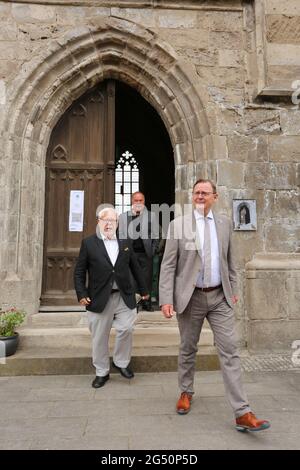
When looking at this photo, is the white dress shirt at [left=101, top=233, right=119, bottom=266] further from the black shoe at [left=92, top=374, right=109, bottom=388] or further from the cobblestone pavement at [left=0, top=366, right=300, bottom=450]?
the cobblestone pavement at [left=0, top=366, right=300, bottom=450]

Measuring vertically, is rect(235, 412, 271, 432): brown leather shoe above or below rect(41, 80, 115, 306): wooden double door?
below

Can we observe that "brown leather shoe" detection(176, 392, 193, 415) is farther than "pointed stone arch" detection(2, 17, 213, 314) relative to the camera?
No

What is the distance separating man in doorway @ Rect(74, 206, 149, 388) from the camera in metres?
3.38

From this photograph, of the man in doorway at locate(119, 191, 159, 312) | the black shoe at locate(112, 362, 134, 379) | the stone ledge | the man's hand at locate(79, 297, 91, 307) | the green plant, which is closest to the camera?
the man's hand at locate(79, 297, 91, 307)

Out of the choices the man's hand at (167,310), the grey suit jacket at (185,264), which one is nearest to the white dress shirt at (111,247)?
the grey suit jacket at (185,264)

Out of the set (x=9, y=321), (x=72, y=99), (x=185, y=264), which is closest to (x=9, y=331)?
(x=9, y=321)

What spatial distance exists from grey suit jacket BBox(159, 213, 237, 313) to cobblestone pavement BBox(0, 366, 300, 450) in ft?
2.76

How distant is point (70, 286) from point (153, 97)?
9.37ft

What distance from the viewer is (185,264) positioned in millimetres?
2738

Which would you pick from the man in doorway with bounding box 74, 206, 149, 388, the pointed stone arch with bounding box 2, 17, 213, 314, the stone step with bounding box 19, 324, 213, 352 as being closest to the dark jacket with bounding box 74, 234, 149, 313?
the man in doorway with bounding box 74, 206, 149, 388

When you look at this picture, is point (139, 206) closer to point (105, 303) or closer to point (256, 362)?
point (105, 303)

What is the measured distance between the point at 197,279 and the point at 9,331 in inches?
93.5

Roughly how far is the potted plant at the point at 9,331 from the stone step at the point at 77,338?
0.25 meters

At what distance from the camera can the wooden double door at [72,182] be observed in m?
4.84
